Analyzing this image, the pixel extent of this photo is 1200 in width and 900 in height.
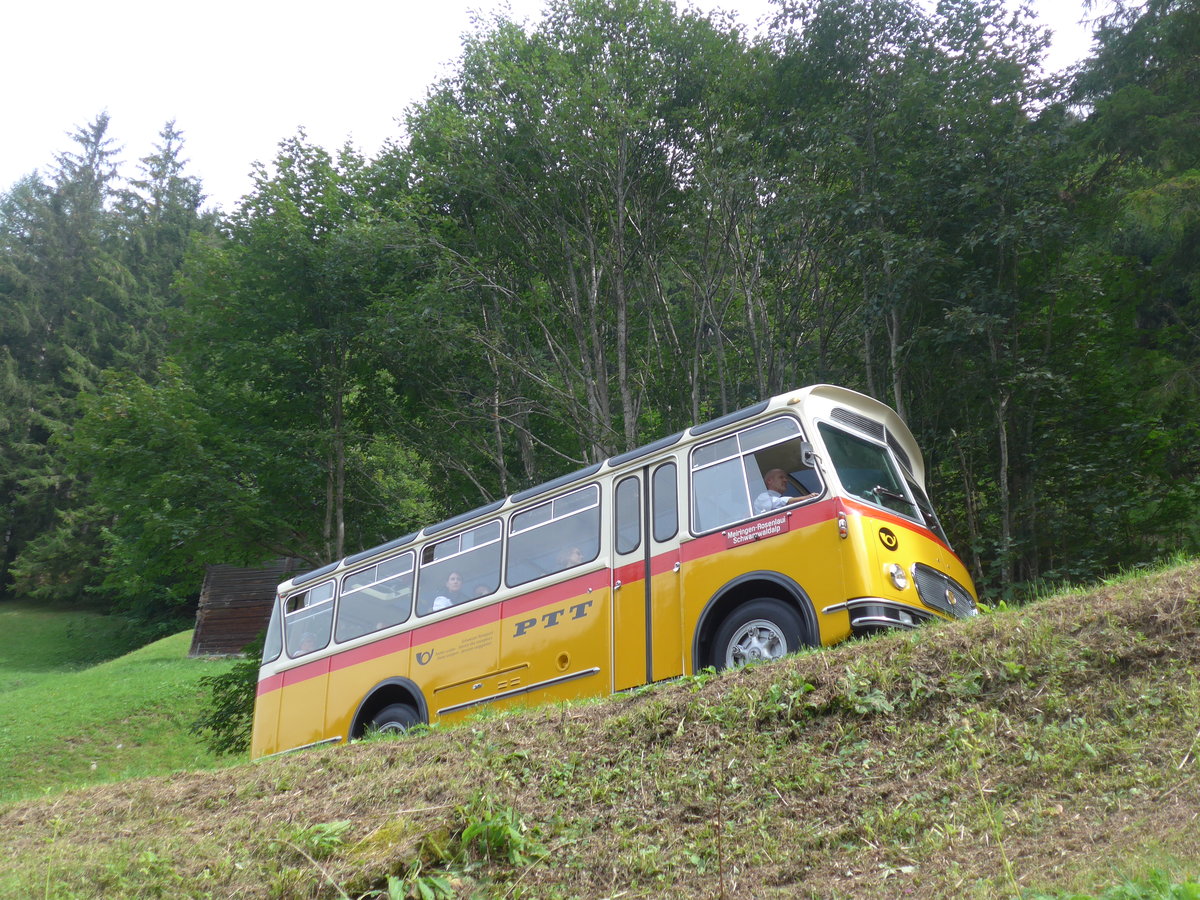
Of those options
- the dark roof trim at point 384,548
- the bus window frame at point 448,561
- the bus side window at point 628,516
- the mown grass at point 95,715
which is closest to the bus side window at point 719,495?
the bus side window at point 628,516

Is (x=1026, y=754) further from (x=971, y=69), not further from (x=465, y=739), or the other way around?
(x=971, y=69)

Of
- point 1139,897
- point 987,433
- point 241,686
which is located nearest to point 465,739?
point 1139,897

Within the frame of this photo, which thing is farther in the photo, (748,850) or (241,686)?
(241,686)

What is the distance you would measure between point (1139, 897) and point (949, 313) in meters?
12.7

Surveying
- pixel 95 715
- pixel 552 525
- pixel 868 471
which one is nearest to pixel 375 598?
pixel 552 525

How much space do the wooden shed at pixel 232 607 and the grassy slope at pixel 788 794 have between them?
1296 inches

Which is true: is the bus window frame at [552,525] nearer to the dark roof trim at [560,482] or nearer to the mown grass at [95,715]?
the dark roof trim at [560,482]

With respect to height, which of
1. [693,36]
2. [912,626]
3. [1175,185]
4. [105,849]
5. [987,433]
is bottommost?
[105,849]

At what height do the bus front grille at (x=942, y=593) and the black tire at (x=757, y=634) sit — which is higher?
the bus front grille at (x=942, y=593)

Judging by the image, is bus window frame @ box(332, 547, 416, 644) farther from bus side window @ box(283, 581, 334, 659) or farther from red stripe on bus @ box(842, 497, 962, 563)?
red stripe on bus @ box(842, 497, 962, 563)

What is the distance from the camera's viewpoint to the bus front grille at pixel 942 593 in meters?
9.01

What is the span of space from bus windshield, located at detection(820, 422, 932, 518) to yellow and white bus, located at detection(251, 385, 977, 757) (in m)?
0.02

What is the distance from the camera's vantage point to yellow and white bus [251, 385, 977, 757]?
874 centimetres

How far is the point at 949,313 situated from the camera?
50.9 feet
